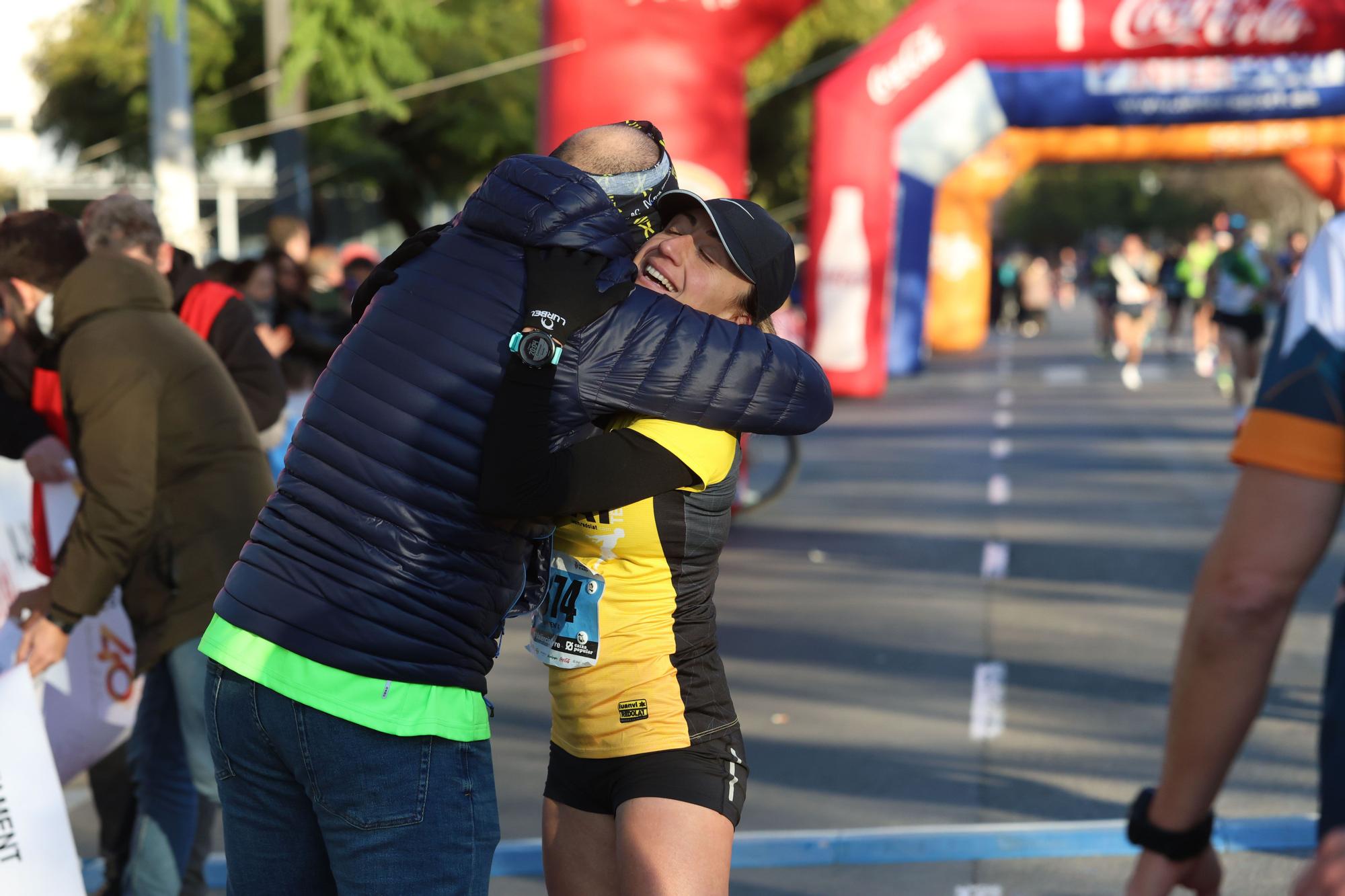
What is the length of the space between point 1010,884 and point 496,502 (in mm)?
2844

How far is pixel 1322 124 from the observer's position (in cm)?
2806

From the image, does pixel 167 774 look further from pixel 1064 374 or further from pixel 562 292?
pixel 1064 374

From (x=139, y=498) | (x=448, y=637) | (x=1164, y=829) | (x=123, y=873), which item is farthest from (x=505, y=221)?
(x=123, y=873)

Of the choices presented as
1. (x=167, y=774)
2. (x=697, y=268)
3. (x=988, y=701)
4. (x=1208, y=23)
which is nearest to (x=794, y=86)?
(x=1208, y=23)

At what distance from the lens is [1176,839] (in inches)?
79.8

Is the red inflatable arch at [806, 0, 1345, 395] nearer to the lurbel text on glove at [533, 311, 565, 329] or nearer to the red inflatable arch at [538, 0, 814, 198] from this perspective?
the red inflatable arch at [538, 0, 814, 198]

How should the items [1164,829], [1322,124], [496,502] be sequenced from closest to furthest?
[1164,829] < [496,502] < [1322,124]

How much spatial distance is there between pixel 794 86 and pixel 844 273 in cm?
1534

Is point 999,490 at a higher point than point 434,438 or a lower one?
lower

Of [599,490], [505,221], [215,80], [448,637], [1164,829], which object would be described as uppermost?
[215,80]

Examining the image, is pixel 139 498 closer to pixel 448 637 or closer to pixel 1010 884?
pixel 448 637

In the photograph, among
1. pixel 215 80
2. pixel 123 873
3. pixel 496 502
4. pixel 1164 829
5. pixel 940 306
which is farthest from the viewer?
pixel 940 306

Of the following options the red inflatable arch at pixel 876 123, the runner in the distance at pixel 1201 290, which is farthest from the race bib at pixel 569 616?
the runner in the distance at pixel 1201 290

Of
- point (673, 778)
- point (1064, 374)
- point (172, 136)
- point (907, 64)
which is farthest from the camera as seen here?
point (1064, 374)
